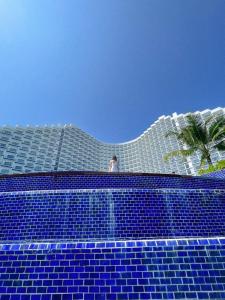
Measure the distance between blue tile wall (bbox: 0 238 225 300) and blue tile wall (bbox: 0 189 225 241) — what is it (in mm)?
3986

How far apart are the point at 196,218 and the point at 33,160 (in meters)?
78.4

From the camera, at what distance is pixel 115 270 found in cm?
349

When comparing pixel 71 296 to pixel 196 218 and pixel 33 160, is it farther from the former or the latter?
pixel 33 160

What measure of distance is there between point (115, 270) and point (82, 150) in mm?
92067

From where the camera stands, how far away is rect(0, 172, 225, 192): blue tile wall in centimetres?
1177

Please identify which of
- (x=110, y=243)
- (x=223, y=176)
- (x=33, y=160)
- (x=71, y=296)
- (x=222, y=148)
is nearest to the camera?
(x=71, y=296)

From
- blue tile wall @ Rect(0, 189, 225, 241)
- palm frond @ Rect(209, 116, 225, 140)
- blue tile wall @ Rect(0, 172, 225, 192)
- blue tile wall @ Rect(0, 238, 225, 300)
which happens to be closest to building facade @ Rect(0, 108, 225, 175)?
palm frond @ Rect(209, 116, 225, 140)

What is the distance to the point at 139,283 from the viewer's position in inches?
132

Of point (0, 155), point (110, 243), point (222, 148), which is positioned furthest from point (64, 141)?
point (110, 243)

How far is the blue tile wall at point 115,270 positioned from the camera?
3.26 m

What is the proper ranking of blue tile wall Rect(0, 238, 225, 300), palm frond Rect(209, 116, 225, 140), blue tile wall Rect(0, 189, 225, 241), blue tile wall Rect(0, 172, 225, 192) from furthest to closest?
palm frond Rect(209, 116, 225, 140)
blue tile wall Rect(0, 172, 225, 192)
blue tile wall Rect(0, 189, 225, 241)
blue tile wall Rect(0, 238, 225, 300)

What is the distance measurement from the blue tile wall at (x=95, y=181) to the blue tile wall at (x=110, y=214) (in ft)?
9.52

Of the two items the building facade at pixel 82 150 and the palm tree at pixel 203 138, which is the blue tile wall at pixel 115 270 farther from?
the building facade at pixel 82 150

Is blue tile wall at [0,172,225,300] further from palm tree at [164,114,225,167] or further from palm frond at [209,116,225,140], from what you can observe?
palm frond at [209,116,225,140]
